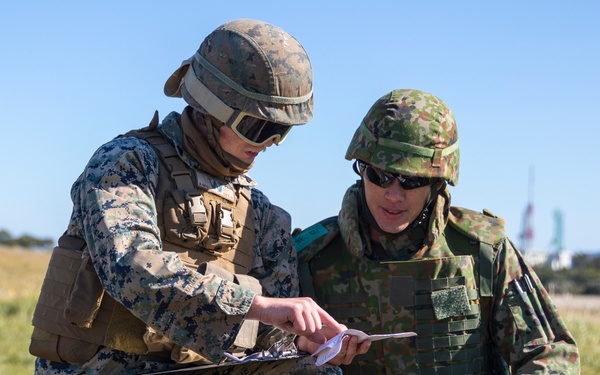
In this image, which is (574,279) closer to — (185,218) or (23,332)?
(23,332)

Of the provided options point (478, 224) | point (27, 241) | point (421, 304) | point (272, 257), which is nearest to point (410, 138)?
point (478, 224)

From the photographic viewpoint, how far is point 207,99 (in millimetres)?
5355

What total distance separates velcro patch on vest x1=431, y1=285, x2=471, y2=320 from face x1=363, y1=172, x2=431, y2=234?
479 mm

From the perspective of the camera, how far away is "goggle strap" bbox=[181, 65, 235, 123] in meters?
5.29

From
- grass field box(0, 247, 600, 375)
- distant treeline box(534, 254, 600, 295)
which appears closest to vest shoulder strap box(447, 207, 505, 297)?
grass field box(0, 247, 600, 375)

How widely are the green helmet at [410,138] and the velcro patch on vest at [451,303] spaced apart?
0.66 metres

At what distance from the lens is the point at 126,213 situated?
481 centimetres

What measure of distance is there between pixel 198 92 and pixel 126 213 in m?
0.91

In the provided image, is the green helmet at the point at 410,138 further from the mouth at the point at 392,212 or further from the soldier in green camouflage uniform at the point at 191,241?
the soldier in green camouflage uniform at the point at 191,241

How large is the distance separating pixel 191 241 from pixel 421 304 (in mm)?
1868

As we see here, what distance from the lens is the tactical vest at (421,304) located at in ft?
20.9

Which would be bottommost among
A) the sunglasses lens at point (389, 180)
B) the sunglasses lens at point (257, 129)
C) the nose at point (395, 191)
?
the nose at point (395, 191)

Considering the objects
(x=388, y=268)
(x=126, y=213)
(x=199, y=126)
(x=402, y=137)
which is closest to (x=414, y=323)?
(x=388, y=268)

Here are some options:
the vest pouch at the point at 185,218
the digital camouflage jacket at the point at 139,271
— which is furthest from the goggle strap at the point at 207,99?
the vest pouch at the point at 185,218
